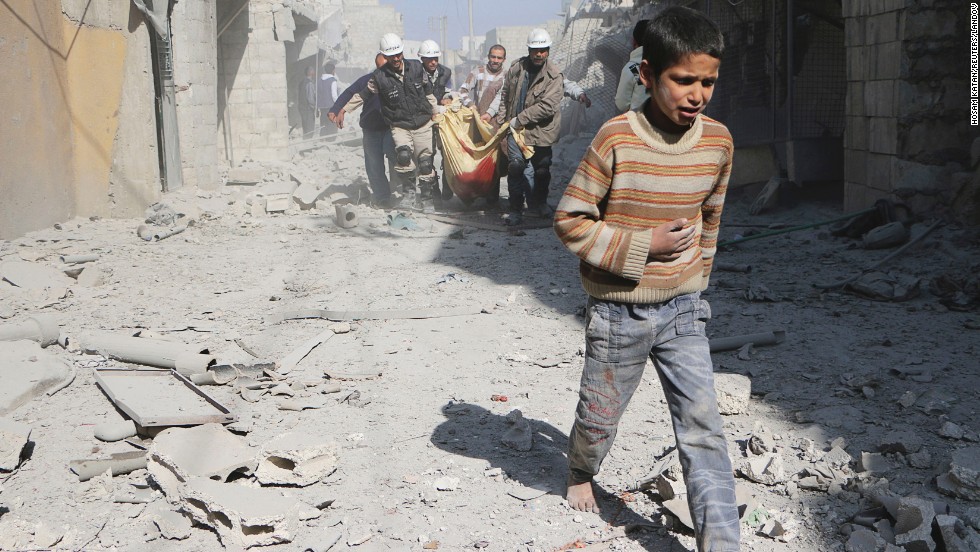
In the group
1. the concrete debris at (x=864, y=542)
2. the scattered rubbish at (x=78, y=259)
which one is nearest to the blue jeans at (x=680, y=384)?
the concrete debris at (x=864, y=542)

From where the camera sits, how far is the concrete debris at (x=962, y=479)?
2982 mm

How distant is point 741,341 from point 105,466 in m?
3.25

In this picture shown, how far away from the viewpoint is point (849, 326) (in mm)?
5160

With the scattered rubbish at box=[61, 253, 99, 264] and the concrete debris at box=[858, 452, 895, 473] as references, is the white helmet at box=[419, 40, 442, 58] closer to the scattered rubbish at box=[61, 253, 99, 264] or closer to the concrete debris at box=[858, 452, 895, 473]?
the scattered rubbish at box=[61, 253, 99, 264]

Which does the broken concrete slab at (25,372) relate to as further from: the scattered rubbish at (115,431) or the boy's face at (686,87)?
the boy's face at (686,87)

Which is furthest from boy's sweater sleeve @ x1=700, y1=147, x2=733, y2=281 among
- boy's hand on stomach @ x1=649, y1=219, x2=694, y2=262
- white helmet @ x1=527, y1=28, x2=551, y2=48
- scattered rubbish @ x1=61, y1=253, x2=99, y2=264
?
white helmet @ x1=527, y1=28, x2=551, y2=48

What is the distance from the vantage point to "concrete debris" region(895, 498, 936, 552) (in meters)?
2.62

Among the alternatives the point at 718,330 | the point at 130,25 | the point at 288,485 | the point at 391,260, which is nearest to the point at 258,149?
the point at 130,25

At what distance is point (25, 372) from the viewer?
4332 mm

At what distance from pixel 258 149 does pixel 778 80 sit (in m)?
8.94

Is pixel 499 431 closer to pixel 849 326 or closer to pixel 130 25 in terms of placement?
pixel 849 326

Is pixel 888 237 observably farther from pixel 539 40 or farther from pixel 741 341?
pixel 539 40

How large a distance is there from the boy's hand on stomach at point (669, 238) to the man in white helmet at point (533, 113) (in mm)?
6289

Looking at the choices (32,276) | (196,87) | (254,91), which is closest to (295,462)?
(32,276)
